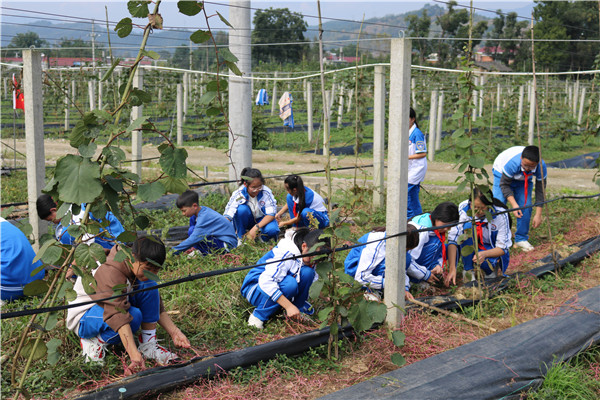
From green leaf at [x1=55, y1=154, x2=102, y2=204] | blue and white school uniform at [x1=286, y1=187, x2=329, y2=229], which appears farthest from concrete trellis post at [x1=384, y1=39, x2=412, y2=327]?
blue and white school uniform at [x1=286, y1=187, x2=329, y2=229]

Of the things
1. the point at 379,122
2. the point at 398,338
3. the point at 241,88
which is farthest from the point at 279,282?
the point at 241,88

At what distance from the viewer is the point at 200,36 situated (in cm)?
259

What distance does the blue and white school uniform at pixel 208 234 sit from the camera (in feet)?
16.2

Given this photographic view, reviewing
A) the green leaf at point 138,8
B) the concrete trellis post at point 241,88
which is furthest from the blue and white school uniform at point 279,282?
the concrete trellis post at point 241,88

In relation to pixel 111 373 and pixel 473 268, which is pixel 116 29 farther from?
pixel 473 268

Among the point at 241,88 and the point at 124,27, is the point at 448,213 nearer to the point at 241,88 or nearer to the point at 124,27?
the point at 124,27

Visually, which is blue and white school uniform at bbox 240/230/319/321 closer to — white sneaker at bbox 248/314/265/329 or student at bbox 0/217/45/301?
white sneaker at bbox 248/314/265/329

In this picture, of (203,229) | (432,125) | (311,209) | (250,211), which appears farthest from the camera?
(432,125)

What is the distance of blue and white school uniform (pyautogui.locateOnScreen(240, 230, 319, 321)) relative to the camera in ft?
11.7

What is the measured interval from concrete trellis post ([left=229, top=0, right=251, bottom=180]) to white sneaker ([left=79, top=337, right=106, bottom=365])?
13.4ft

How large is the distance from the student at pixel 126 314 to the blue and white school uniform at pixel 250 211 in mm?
2383

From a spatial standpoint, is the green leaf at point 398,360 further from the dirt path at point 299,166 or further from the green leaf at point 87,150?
the dirt path at point 299,166

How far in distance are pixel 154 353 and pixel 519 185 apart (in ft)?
13.5

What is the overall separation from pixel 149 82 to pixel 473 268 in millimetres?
18045
